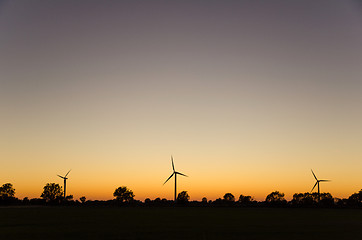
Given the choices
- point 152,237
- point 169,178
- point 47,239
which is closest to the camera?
point 47,239

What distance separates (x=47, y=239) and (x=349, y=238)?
34932 mm

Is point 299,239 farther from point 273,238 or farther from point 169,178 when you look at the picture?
point 169,178

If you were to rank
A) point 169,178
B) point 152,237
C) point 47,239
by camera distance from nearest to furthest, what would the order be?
point 47,239 → point 152,237 → point 169,178

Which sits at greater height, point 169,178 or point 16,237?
point 169,178

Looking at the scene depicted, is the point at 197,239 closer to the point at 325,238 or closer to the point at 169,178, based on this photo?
the point at 325,238

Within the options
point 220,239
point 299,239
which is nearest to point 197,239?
point 220,239

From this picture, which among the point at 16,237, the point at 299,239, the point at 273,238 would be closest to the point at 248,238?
the point at 273,238

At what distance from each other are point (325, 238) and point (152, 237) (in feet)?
68.0

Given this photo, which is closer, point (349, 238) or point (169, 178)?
point (349, 238)

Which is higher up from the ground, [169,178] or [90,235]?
[169,178]

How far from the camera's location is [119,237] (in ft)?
149

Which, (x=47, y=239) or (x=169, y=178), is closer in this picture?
(x=47, y=239)

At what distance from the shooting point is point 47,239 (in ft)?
143

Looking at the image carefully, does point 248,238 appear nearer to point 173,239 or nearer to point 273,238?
point 273,238
